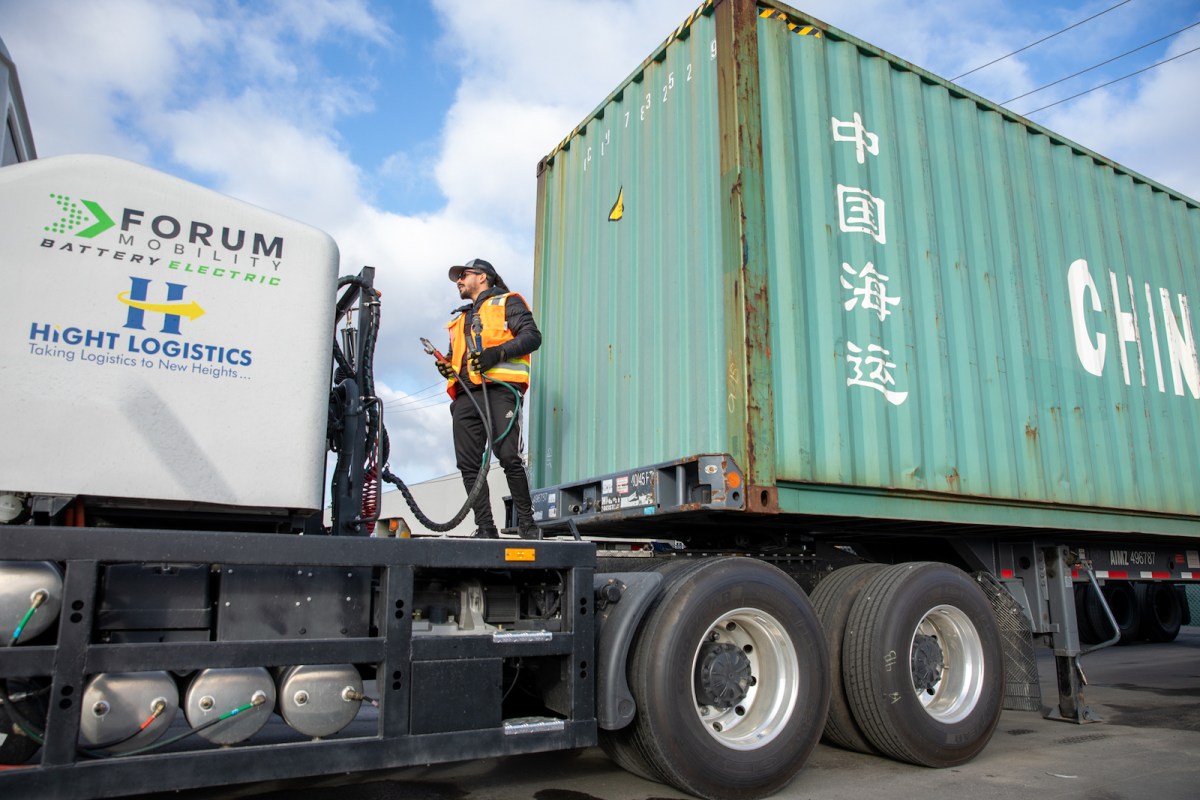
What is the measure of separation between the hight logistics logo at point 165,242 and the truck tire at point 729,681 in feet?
7.26

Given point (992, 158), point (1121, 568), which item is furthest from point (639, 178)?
point (1121, 568)

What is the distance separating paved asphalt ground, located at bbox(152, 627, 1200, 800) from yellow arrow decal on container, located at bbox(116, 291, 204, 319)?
2.22 meters

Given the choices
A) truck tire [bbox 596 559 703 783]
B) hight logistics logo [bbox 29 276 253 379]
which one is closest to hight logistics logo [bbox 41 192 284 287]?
hight logistics logo [bbox 29 276 253 379]

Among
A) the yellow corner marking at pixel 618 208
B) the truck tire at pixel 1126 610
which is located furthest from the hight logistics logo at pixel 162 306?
the truck tire at pixel 1126 610

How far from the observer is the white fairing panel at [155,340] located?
2.92 m

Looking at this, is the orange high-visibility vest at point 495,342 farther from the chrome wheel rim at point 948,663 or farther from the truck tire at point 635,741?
the chrome wheel rim at point 948,663

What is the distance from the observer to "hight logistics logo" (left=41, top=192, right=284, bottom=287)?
3020 mm

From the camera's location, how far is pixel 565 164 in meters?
6.49

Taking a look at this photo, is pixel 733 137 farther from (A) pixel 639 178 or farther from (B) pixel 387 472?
(B) pixel 387 472

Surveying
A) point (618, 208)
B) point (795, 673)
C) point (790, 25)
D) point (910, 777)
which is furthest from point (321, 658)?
point (790, 25)

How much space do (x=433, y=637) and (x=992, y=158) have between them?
4.89m

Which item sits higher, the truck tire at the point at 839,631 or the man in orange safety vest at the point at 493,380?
the man in orange safety vest at the point at 493,380

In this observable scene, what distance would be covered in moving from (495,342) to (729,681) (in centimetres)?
204

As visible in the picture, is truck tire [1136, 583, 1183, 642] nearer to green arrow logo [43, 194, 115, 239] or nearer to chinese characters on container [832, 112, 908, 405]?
chinese characters on container [832, 112, 908, 405]
